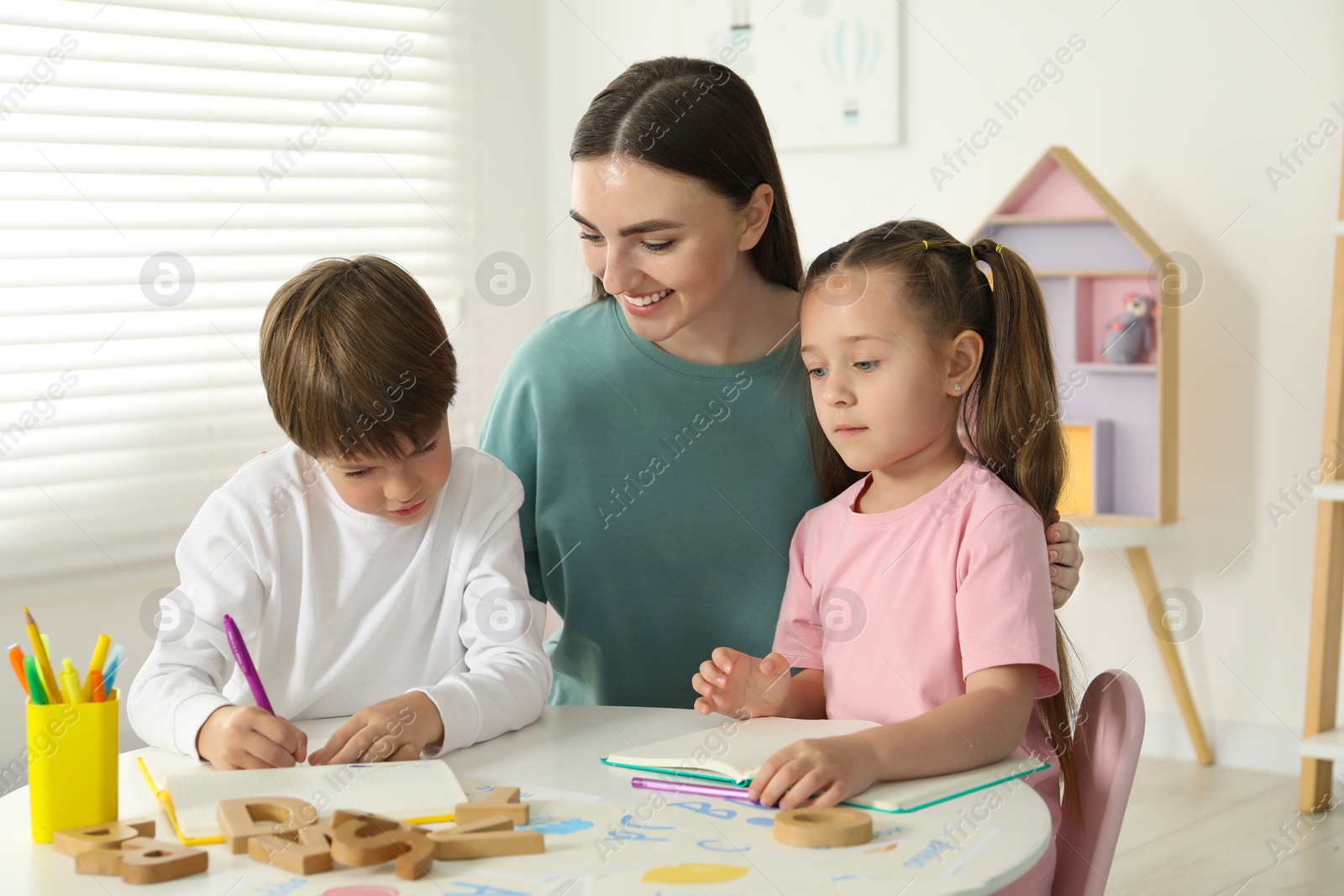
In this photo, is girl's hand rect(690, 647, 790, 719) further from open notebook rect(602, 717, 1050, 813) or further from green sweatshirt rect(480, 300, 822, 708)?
green sweatshirt rect(480, 300, 822, 708)

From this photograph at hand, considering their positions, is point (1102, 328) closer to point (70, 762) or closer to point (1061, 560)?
point (1061, 560)

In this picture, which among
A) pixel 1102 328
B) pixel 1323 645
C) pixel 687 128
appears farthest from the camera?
pixel 1102 328

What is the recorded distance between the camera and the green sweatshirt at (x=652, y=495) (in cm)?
151

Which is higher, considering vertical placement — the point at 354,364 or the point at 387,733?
the point at 354,364

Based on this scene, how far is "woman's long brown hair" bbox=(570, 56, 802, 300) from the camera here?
1.36 meters

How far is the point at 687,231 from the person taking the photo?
53.7 inches

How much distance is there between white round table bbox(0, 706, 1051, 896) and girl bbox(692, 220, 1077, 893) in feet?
0.56

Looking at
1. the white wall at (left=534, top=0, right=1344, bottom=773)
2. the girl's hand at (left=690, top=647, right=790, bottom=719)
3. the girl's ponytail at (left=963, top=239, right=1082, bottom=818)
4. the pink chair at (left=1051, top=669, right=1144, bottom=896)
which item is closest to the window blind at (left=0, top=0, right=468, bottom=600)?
Result: the white wall at (left=534, top=0, right=1344, bottom=773)

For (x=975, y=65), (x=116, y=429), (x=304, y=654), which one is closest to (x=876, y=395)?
(x=304, y=654)

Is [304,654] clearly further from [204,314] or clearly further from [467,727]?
[204,314]

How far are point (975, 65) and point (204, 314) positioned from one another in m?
1.88

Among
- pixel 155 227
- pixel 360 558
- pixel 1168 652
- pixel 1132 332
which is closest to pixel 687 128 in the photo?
pixel 360 558

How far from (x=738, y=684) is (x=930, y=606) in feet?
0.64

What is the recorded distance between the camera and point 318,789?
95cm
